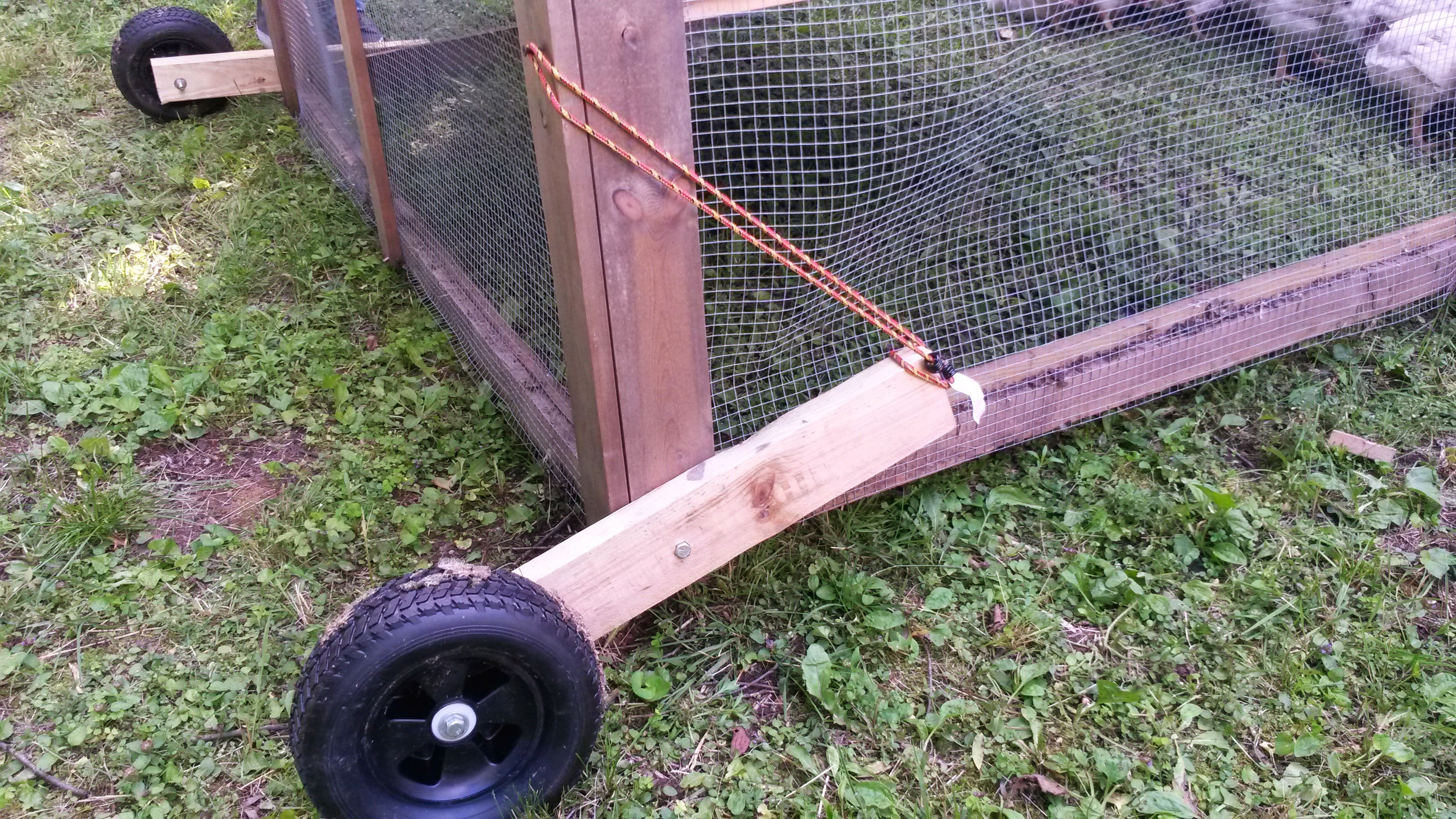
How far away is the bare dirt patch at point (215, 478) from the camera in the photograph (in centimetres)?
231

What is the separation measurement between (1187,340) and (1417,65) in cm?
179

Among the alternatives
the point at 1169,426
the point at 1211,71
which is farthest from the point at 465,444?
→ the point at 1211,71

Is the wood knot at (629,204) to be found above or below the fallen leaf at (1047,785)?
above

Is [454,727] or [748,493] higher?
[748,493]

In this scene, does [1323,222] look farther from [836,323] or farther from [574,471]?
[574,471]

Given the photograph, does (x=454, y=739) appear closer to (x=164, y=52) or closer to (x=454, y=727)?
(x=454, y=727)

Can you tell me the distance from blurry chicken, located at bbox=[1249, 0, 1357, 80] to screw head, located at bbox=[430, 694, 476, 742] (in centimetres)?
296

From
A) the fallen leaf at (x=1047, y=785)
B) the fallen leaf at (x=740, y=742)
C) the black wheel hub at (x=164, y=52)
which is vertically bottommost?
the fallen leaf at (x=1047, y=785)

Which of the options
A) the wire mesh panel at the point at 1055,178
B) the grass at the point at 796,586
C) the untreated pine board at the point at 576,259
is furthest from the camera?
the wire mesh panel at the point at 1055,178

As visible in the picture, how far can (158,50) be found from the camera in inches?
165

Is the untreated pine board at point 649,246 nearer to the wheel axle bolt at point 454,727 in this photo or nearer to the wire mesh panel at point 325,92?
the wheel axle bolt at point 454,727

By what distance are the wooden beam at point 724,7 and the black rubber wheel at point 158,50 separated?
10.3 feet

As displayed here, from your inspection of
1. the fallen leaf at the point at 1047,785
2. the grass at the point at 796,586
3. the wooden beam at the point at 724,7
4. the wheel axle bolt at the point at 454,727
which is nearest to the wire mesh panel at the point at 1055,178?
the wooden beam at the point at 724,7

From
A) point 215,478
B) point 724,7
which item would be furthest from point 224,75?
point 724,7
